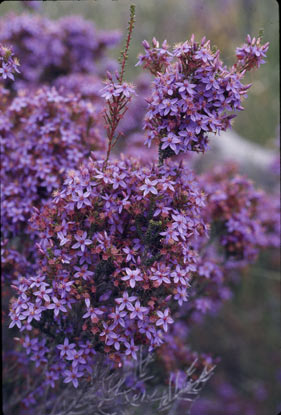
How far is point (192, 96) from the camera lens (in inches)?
85.0

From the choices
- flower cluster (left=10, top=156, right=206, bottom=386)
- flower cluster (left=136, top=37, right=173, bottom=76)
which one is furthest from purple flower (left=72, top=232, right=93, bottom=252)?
flower cluster (left=136, top=37, right=173, bottom=76)

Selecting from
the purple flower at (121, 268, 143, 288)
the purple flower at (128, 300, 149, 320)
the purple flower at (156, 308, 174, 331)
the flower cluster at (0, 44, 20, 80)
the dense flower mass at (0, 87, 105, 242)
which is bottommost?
the purple flower at (156, 308, 174, 331)

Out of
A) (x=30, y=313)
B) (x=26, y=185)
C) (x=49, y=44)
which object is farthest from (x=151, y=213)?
(x=49, y=44)

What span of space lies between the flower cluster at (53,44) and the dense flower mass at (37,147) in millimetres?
1294

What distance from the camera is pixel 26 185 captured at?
2.85 metres

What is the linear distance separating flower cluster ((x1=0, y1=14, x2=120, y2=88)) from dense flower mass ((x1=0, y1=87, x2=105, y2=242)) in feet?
4.24

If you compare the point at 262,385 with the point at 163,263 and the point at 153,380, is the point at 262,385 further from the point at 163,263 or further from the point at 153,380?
the point at 163,263

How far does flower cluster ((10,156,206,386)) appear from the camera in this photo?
7.07 ft

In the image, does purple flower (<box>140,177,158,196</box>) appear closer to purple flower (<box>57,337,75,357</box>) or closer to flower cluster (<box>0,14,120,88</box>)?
purple flower (<box>57,337,75,357</box>)

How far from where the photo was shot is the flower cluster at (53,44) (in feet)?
13.4

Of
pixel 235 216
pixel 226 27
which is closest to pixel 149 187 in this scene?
pixel 235 216

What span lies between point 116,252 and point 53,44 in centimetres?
291

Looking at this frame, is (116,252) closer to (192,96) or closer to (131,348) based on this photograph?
(131,348)

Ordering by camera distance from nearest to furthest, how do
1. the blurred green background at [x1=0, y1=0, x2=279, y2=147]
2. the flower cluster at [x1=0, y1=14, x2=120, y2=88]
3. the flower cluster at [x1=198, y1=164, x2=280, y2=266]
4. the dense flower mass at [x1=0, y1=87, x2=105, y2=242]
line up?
the dense flower mass at [x1=0, y1=87, x2=105, y2=242] → the flower cluster at [x1=198, y1=164, x2=280, y2=266] → the flower cluster at [x1=0, y1=14, x2=120, y2=88] → the blurred green background at [x1=0, y1=0, x2=279, y2=147]
